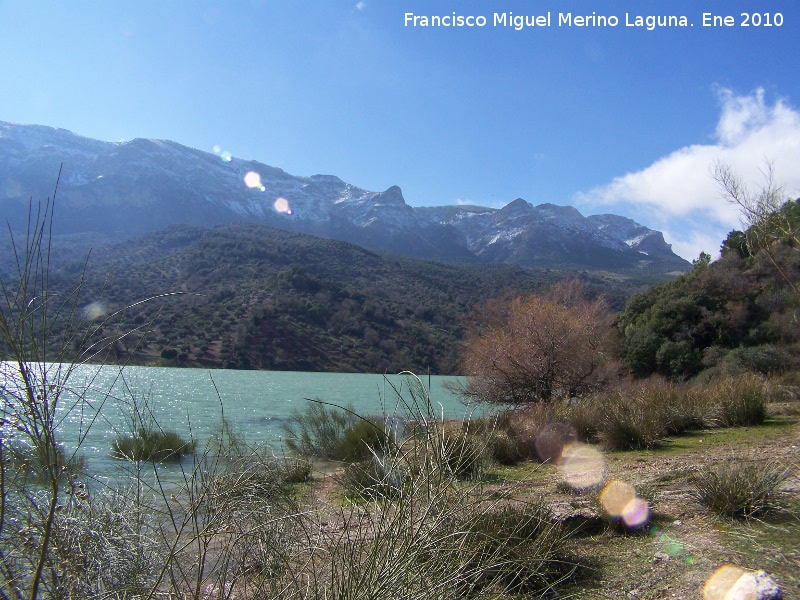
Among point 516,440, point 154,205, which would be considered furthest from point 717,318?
point 154,205

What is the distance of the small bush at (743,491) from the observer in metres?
4.09

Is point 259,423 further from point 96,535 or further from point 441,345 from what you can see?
point 441,345

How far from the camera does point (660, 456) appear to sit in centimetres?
770

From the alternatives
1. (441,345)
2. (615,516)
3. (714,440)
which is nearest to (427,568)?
(615,516)

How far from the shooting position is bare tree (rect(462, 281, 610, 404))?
18641mm

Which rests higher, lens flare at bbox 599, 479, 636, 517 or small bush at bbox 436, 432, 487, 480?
small bush at bbox 436, 432, 487, 480

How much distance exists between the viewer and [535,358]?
18.8m

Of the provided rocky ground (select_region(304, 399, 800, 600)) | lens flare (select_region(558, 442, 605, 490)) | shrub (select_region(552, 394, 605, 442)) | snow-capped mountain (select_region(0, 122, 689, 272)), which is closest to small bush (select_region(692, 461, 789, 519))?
rocky ground (select_region(304, 399, 800, 600))

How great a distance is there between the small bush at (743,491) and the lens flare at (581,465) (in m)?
1.24

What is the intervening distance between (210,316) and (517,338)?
133 ft

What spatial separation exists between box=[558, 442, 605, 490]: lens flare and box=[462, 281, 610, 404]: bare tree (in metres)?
8.56

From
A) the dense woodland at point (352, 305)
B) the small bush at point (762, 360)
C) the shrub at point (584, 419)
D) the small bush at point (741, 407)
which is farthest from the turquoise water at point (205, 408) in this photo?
the small bush at point (762, 360)

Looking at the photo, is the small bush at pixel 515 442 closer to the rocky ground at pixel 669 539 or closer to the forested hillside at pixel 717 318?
the rocky ground at pixel 669 539

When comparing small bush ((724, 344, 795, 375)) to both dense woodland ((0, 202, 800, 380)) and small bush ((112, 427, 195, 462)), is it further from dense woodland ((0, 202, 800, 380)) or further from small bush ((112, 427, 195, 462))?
small bush ((112, 427, 195, 462))
